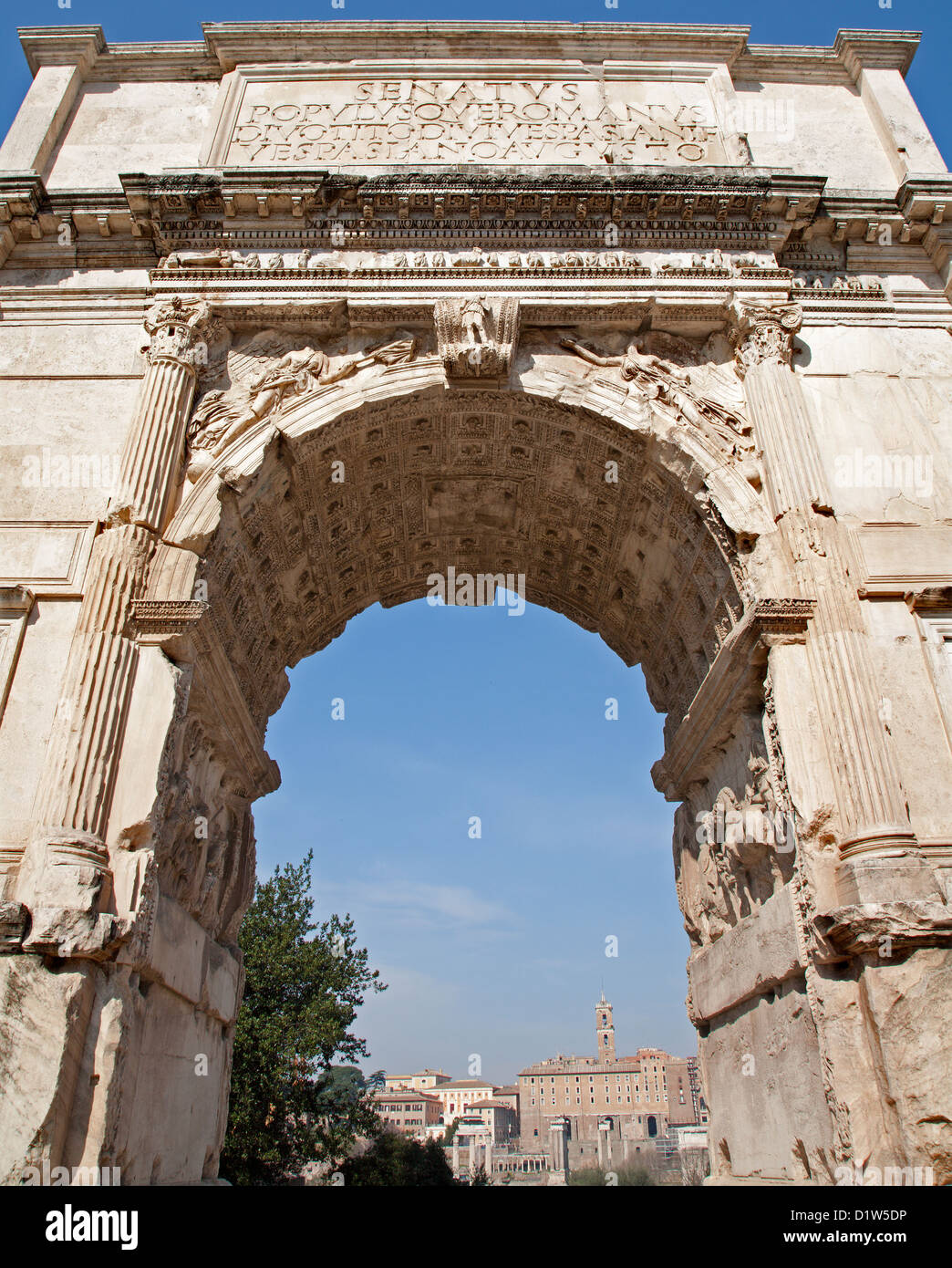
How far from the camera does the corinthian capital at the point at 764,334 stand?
26.9ft

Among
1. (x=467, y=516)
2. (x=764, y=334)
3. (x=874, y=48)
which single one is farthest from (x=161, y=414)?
(x=874, y=48)

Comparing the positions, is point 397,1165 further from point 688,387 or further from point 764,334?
point 764,334

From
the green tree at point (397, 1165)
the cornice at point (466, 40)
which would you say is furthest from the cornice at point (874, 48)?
the green tree at point (397, 1165)

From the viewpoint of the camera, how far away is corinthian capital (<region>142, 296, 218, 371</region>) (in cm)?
810

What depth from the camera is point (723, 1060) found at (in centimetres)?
832

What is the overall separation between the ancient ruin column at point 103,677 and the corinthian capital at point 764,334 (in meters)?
5.22

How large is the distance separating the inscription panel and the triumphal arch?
0.19 feet

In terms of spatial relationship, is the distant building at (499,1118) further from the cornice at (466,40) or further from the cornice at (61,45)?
the cornice at (61,45)

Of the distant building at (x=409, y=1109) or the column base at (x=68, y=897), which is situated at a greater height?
the distant building at (x=409, y=1109)

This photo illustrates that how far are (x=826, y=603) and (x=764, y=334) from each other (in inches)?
119

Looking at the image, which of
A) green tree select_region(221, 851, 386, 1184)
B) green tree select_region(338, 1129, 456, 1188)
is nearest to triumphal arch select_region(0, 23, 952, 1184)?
green tree select_region(221, 851, 386, 1184)

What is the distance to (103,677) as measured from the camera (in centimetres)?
657

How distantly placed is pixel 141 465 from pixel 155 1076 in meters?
5.07
